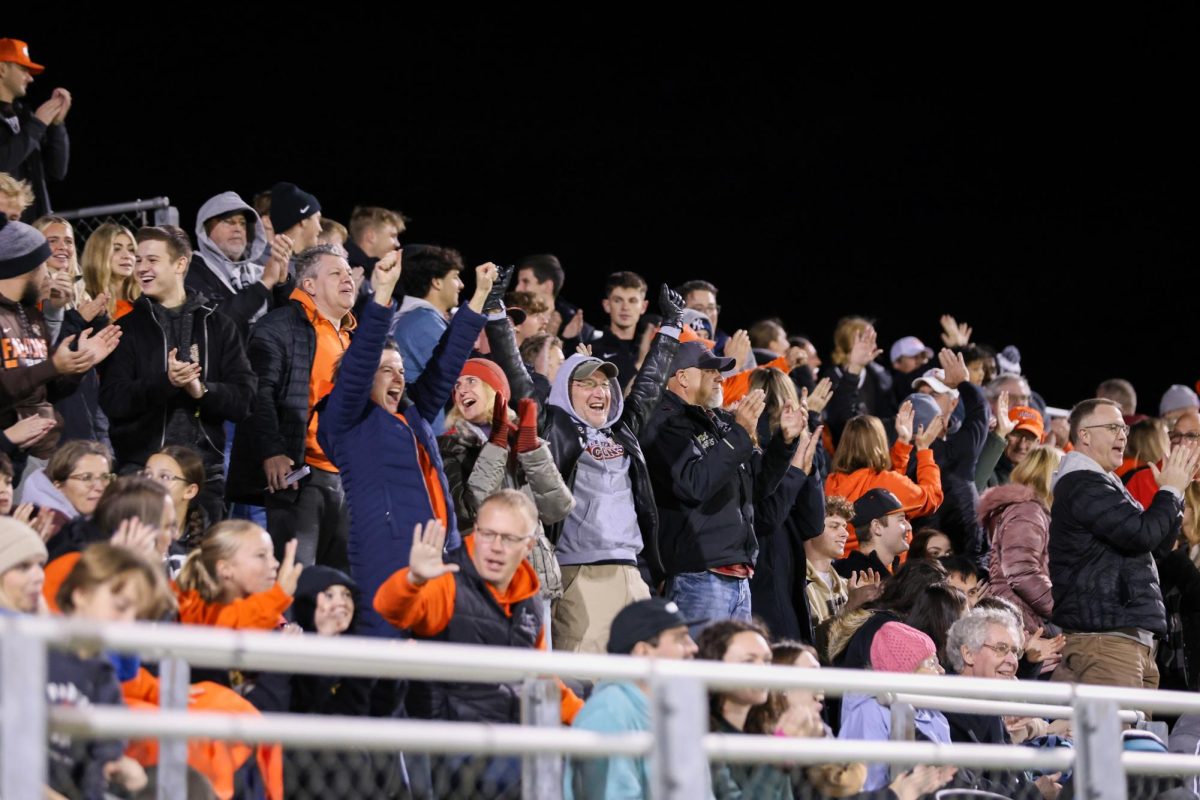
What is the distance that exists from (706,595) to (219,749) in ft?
10.6

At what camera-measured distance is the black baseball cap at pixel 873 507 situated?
27.6ft

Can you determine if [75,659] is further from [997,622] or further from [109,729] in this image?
[997,622]

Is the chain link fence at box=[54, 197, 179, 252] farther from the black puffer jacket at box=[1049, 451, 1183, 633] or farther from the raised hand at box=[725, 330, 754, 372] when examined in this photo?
the black puffer jacket at box=[1049, 451, 1183, 633]

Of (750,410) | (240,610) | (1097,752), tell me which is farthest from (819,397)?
(1097,752)

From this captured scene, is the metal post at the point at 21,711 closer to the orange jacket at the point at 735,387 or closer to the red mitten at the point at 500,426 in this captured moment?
the red mitten at the point at 500,426

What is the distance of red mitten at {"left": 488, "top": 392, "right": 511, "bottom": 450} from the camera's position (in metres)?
6.62

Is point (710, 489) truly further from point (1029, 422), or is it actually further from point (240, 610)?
point (1029, 422)

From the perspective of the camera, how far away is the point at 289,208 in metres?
8.35

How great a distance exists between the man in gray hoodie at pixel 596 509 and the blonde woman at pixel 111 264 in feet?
6.76

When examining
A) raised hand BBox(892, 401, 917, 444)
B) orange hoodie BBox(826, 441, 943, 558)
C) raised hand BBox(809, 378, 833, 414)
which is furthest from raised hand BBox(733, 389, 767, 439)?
raised hand BBox(892, 401, 917, 444)

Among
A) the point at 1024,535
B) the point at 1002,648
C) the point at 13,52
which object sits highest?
the point at 13,52

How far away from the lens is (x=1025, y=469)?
9.24 m

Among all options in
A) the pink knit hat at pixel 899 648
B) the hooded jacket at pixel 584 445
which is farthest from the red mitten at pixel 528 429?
the pink knit hat at pixel 899 648

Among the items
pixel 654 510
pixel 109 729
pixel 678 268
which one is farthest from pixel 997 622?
pixel 678 268
